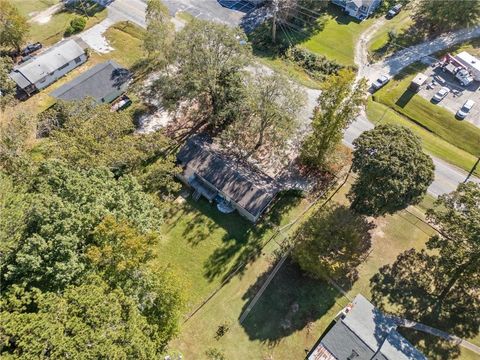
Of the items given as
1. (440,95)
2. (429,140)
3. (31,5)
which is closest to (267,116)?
(429,140)

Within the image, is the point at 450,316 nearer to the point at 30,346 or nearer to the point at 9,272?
the point at 30,346

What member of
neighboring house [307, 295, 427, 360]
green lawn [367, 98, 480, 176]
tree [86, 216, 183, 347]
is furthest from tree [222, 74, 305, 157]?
neighboring house [307, 295, 427, 360]

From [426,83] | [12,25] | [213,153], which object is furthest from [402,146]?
[12,25]

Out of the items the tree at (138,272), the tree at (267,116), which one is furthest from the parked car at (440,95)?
the tree at (138,272)

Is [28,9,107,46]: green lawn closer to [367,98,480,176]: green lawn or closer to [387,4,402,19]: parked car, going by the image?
[367,98,480,176]: green lawn

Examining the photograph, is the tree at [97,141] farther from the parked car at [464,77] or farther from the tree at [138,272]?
the parked car at [464,77]

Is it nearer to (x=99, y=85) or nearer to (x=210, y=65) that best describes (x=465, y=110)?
(x=210, y=65)
